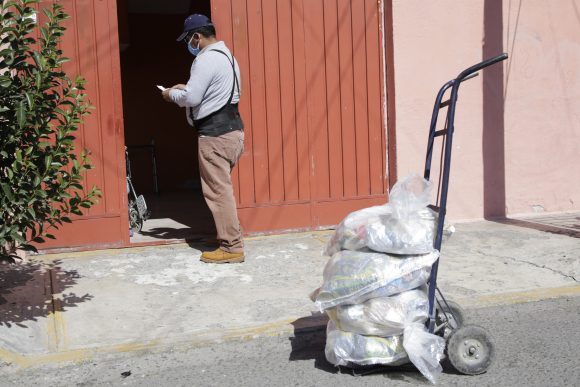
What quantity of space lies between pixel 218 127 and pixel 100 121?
4.19 ft

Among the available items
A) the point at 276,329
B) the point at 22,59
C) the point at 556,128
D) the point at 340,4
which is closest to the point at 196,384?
the point at 276,329

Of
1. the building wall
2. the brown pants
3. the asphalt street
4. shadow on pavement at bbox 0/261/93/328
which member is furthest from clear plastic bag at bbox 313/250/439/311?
the building wall

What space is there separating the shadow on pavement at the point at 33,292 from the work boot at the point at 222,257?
1.10 metres

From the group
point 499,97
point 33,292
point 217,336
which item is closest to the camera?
point 217,336

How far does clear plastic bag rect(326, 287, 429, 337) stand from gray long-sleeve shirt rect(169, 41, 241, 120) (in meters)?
2.74

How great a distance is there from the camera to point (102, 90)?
6555 mm

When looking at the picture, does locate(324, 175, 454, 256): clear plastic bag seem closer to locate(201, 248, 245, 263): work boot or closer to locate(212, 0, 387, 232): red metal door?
locate(201, 248, 245, 263): work boot

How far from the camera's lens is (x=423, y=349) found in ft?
12.1

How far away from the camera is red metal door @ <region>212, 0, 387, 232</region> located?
→ 705cm

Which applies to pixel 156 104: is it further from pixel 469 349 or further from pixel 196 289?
pixel 469 349

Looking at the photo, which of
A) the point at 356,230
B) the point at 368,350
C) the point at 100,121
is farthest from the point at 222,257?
the point at 368,350

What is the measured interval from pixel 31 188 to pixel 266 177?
10.5ft

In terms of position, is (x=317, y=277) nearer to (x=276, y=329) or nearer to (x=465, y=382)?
(x=276, y=329)

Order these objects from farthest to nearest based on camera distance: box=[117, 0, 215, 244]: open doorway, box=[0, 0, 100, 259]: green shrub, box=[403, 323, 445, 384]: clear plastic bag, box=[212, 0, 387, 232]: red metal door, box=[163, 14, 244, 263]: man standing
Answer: box=[117, 0, 215, 244]: open doorway → box=[212, 0, 387, 232]: red metal door → box=[163, 14, 244, 263]: man standing → box=[0, 0, 100, 259]: green shrub → box=[403, 323, 445, 384]: clear plastic bag
